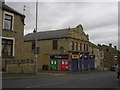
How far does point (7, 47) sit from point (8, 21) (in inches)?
129

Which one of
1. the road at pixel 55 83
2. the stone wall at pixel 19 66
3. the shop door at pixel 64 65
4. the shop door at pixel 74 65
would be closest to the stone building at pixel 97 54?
the shop door at pixel 74 65

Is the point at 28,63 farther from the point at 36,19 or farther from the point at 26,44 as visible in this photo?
the point at 26,44

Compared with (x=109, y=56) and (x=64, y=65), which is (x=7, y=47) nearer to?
(x=64, y=65)

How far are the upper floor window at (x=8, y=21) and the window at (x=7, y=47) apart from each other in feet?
5.24

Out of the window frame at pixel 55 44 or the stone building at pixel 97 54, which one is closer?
the window frame at pixel 55 44

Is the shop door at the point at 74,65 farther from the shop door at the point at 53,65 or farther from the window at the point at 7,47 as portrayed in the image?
the window at the point at 7,47

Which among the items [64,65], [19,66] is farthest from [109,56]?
[19,66]

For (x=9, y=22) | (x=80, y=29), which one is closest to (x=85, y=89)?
(x=9, y=22)

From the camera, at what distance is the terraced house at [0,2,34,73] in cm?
2072

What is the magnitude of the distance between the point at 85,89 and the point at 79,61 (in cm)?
2920

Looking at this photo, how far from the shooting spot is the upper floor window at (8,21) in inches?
873

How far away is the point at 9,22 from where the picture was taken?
23.0 m

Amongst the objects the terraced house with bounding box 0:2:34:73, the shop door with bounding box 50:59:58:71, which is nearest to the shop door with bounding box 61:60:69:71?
the shop door with bounding box 50:59:58:71

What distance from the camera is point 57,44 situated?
3841cm
